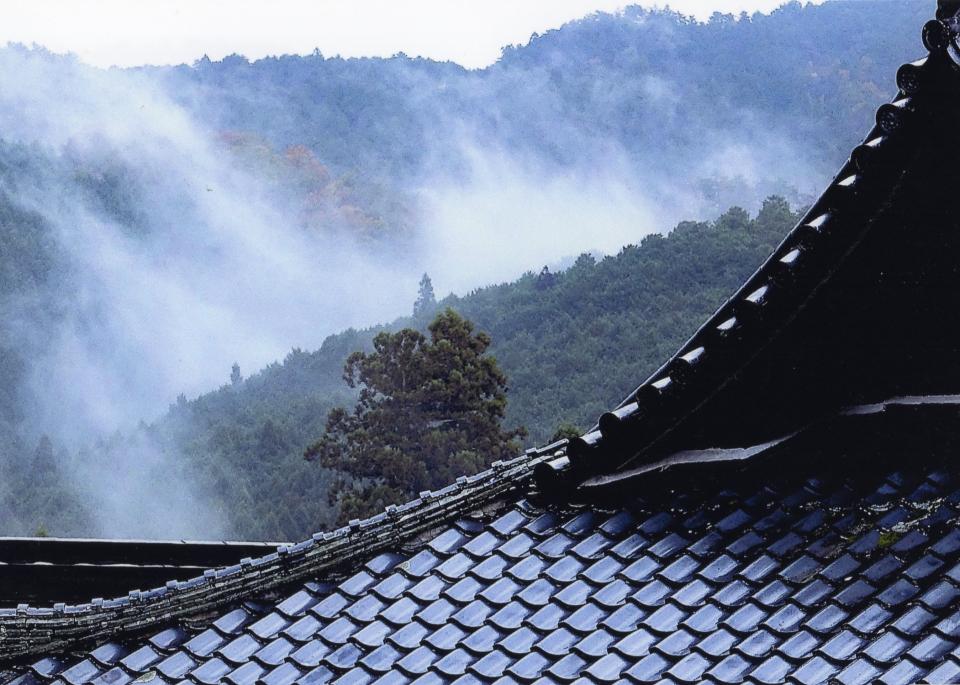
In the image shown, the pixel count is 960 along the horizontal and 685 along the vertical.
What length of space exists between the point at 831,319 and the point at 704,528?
2.65ft

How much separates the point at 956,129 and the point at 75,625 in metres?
3.30

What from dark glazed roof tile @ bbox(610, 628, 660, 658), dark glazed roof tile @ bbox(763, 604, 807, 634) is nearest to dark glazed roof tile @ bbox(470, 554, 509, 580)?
dark glazed roof tile @ bbox(610, 628, 660, 658)

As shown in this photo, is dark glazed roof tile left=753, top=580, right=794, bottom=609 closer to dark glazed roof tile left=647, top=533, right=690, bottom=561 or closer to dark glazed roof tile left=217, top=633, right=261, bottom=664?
dark glazed roof tile left=647, top=533, right=690, bottom=561

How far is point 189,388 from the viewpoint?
1455 inches

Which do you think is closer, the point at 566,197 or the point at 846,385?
the point at 846,385

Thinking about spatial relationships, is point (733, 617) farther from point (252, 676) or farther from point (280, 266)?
point (280, 266)

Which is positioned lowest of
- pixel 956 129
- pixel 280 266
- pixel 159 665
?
pixel 159 665

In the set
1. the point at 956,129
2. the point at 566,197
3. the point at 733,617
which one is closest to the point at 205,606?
the point at 733,617

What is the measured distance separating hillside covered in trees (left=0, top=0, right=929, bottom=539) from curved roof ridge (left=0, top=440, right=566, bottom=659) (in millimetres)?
19331

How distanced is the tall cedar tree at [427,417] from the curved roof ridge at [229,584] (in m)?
14.8

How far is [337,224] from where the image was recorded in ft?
151

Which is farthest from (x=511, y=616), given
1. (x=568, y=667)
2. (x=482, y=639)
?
(x=568, y=667)

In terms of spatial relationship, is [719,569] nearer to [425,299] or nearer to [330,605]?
[330,605]

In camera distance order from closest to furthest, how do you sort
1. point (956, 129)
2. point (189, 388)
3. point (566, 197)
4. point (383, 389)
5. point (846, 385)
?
point (956, 129) < point (846, 385) < point (383, 389) < point (189, 388) < point (566, 197)
